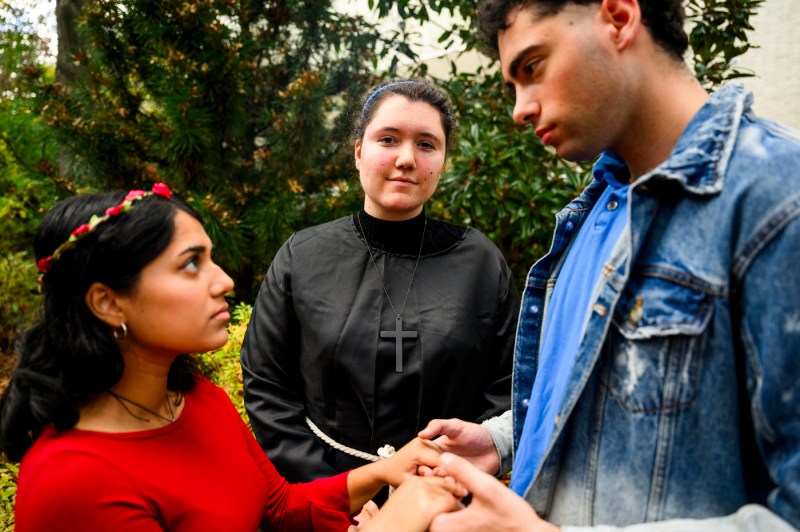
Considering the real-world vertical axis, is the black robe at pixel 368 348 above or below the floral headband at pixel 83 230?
below

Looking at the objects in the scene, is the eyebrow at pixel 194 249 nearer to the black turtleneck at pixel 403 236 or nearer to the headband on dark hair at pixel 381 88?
the black turtleneck at pixel 403 236

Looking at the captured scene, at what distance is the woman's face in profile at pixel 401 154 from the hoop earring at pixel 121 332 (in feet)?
3.32

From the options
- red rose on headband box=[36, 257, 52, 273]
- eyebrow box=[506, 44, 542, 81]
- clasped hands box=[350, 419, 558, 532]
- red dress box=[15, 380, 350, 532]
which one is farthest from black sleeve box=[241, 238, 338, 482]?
eyebrow box=[506, 44, 542, 81]

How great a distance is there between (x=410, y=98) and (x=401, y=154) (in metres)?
0.24

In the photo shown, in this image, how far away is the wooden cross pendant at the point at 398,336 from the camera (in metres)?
2.08

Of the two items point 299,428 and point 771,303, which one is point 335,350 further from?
point 771,303

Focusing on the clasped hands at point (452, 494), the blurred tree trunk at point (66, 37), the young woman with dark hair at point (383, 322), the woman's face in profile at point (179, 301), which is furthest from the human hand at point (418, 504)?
the blurred tree trunk at point (66, 37)

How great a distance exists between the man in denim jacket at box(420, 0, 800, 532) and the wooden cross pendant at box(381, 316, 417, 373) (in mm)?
675

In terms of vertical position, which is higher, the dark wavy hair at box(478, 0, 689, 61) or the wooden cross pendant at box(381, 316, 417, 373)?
the dark wavy hair at box(478, 0, 689, 61)

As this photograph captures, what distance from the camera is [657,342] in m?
1.13

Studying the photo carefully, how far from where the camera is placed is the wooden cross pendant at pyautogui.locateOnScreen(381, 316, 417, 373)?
208 cm

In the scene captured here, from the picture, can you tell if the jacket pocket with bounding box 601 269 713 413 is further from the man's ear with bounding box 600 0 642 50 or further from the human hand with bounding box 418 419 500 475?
the human hand with bounding box 418 419 500 475

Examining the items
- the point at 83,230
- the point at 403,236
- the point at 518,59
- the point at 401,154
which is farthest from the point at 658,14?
the point at 83,230

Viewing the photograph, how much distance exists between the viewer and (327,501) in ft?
6.23
